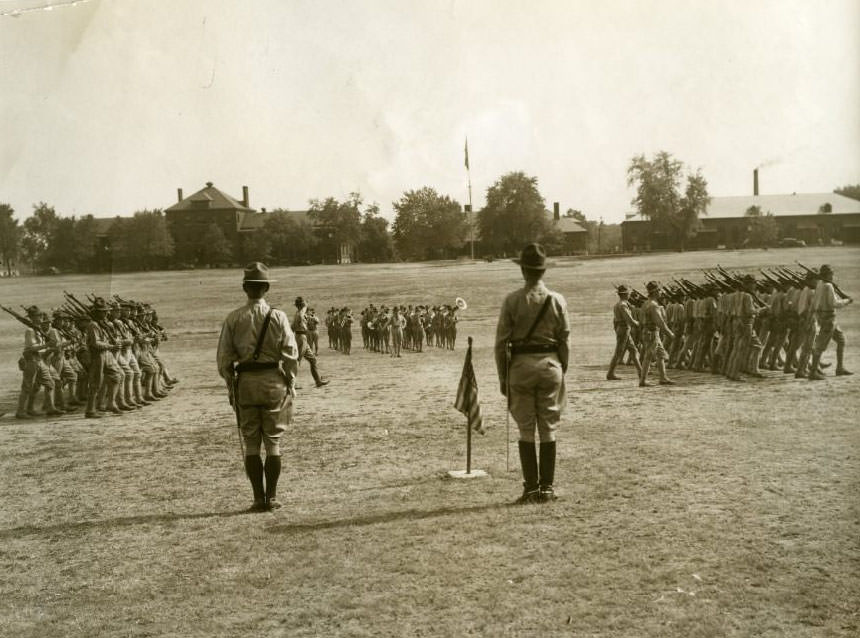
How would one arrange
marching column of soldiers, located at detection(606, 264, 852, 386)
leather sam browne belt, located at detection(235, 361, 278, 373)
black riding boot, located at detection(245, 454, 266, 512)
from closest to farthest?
leather sam browne belt, located at detection(235, 361, 278, 373) < black riding boot, located at detection(245, 454, 266, 512) < marching column of soldiers, located at detection(606, 264, 852, 386)

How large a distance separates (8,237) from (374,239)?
15.3 m

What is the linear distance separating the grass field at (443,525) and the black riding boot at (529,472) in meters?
0.26

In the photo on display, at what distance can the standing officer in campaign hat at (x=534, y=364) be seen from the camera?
6.78m

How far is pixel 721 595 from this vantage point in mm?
4645

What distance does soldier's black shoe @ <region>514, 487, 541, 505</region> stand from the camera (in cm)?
682

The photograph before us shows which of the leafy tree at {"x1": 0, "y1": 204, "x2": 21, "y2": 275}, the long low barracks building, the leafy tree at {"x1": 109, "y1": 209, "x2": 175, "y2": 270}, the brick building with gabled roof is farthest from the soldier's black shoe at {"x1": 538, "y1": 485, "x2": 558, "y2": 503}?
the long low barracks building

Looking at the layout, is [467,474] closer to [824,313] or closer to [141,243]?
[824,313]

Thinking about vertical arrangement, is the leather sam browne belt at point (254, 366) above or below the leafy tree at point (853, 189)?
below

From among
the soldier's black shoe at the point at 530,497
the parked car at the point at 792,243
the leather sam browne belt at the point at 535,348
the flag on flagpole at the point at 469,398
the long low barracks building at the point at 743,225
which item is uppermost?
the long low barracks building at the point at 743,225

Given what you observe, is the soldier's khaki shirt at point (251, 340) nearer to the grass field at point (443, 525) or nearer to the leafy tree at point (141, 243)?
the grass field at point (443, 525)

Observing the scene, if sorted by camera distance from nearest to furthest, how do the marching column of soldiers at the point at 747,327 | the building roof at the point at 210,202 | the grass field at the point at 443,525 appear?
the grass field at the point at 443,525 < the marching column of soldiers at the point at 747,327 < the building roof at the point at 210,202

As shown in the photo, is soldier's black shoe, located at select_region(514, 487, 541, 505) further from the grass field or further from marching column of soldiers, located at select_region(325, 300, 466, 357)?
marching column of soldiers, located at select_region(325, 300, 466, 357)

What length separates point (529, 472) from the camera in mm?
6844

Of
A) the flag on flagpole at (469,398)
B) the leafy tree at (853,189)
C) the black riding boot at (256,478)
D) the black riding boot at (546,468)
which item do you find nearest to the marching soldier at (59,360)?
the black riding boot at (256,478)
